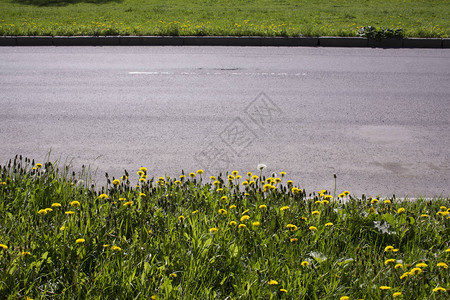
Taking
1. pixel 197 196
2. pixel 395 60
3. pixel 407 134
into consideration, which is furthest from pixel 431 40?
pixel 197 196

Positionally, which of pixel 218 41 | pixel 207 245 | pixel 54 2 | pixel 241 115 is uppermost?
pixel 54 2

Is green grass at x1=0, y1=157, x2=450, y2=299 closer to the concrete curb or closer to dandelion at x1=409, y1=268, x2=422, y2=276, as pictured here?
dandelion at x1=409, y1=268, x2=422, y2=276

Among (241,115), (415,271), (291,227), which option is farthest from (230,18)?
(415,271)

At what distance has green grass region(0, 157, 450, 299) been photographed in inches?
103

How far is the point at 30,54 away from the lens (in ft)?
36.7

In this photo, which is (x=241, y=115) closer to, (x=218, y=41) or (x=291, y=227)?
(x=291, y=227)

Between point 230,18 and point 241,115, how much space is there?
9.95 meters

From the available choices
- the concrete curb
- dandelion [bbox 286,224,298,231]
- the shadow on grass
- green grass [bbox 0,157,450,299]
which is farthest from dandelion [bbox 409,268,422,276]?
the shadow on grass

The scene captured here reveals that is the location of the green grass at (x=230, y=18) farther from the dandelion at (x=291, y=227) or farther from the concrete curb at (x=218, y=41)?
the dandelion at (x=291, y=227)

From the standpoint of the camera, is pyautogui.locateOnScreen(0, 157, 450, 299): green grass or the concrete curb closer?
pyautogui.locateOnScreen(0, 157, 450, 299): green grass

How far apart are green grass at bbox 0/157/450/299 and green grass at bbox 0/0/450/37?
9.77 metres

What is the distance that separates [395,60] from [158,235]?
9.25 metres

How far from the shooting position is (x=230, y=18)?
15844mm

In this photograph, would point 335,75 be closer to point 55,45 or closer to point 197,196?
point 197,196
